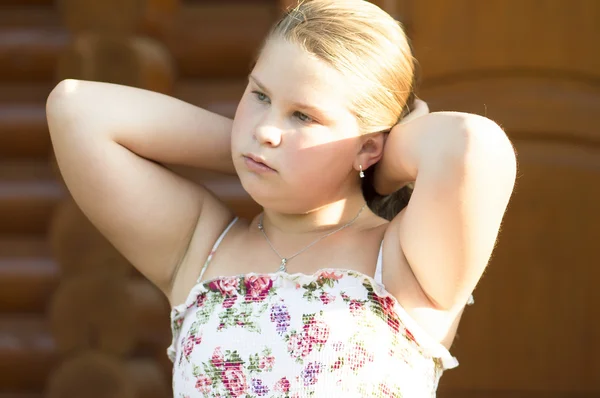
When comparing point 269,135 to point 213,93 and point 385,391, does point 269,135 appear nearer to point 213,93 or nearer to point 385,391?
point 385,391

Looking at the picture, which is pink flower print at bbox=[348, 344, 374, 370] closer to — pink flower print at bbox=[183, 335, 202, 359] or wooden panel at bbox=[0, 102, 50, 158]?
pink flower print at bbox=[183, 335, 202, 359]

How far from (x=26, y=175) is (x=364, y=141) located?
1573mm

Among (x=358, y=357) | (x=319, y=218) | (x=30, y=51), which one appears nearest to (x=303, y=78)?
(x=319, y=218)

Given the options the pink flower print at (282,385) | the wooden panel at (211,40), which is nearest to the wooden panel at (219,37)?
the wooden panel at (211,40)

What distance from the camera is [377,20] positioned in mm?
1758

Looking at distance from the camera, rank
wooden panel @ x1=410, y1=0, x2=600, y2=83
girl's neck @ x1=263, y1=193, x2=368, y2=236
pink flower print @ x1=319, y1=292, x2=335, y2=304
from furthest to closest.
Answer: wooden panel @ x1=410, y1=0, x2=600, y2=83 < girl's neck @ x1=263, y1=193, x2=368, y2=236 < pink flower print @ x1=319, y1=292, x2=335, y2=304

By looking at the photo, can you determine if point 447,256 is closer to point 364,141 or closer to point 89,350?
point 364,141

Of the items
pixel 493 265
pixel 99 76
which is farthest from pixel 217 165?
pixel 493 265

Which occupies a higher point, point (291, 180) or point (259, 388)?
point (291, 180)

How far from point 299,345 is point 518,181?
1355 mm

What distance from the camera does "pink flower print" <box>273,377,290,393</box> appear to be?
1629 millimetres

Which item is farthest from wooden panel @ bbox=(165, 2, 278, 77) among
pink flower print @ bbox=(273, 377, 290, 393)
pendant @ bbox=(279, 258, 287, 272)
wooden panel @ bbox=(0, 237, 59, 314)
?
pink flower print @ bbox=(273, 377, 290, 393)

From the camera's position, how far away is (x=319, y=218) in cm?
180

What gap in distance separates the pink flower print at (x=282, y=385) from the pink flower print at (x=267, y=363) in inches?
1.2
